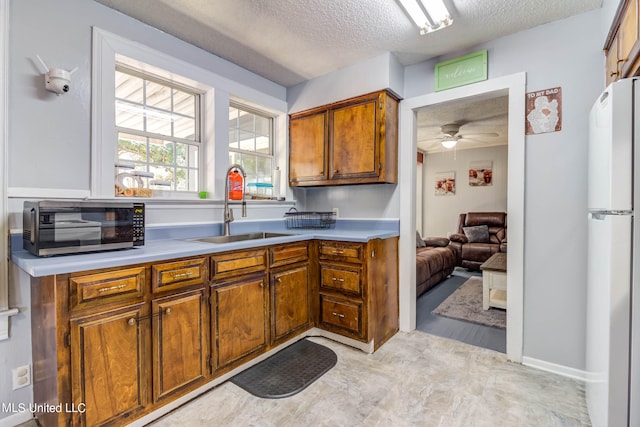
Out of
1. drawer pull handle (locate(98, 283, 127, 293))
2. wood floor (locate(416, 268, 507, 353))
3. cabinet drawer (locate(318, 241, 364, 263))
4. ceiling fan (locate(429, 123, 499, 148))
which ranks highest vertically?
ceiling fan (locate(429, 123, 499, 148))

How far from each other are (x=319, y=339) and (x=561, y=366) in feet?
5.93

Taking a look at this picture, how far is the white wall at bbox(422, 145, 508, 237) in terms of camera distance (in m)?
6.22

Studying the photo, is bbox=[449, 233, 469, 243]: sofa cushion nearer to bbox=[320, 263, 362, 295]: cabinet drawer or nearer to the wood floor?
the wood floor

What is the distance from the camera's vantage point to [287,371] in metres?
2.12

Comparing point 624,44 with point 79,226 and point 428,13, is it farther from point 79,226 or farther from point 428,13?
point 79,226

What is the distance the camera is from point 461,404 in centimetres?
180

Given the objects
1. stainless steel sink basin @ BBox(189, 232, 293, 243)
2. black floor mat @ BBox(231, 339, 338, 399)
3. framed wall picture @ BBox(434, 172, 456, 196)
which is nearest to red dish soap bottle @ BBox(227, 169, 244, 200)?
stainless steel sink basin @ BBox(189, 232, 293, 243)

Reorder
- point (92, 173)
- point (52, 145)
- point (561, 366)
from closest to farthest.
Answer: point (52, 145) < point (92, 173) < point (561, 366)

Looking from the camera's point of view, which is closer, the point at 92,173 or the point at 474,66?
the point at 92,173

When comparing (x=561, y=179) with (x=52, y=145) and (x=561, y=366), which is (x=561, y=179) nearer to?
(x=561, y=366)

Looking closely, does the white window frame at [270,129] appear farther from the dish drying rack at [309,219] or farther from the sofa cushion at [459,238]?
the sofa cushion at [459,238]

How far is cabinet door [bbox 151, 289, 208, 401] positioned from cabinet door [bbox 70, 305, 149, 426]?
0.07 meters

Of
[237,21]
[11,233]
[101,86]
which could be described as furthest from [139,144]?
[237,21]

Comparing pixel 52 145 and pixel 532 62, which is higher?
pixel 532 62
